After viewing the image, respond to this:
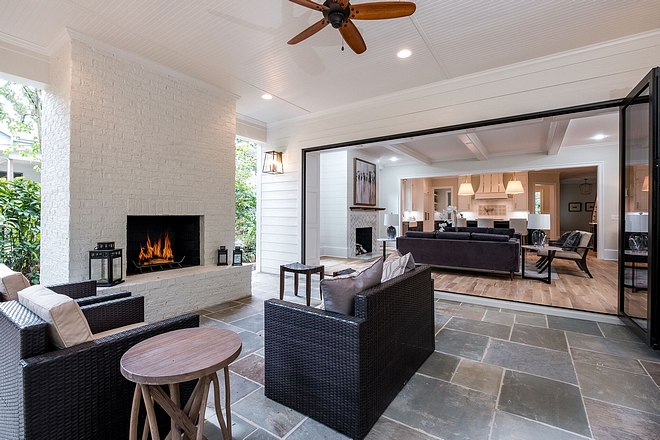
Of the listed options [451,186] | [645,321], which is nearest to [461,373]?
[645,321]

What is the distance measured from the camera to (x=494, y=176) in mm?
11266

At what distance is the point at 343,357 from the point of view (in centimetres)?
165

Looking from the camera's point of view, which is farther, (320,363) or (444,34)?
(444,34)

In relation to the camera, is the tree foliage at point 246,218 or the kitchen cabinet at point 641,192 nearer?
the kitchen cabinet at point 641,192

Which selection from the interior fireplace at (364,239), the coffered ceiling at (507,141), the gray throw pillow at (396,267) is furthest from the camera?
the interior fireplace at (364,239)

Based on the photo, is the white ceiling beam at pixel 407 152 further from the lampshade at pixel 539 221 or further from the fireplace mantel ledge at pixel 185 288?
the fireplace mantel ledge at pixel 185 288

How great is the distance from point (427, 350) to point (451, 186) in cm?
1143

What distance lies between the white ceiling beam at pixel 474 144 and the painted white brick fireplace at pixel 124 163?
188 inches

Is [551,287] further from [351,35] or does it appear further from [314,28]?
[314,28]

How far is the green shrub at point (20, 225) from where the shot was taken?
3.86m

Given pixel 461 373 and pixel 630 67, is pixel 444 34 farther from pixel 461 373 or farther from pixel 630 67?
pixel 461 373

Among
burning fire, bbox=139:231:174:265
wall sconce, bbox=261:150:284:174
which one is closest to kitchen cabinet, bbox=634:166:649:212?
wall sconce, bbox=261:150:284:174

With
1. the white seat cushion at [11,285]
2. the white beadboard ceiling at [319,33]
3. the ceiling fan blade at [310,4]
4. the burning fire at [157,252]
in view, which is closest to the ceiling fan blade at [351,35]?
the ceiling fan blade at [310,4]

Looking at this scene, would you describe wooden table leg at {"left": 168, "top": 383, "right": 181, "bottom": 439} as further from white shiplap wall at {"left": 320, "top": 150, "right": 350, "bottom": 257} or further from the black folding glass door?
white shiplap wall at {"left": 320, "top": 150, "right": 350, "bottom": 257}
